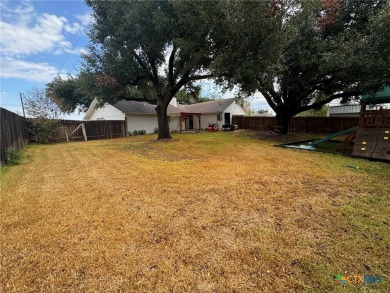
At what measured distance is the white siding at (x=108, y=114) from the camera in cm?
1922

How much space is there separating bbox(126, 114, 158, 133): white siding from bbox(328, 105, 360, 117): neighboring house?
19.2 m

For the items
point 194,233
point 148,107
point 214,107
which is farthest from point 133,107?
point 194,233

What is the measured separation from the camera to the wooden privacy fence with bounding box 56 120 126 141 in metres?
15.5

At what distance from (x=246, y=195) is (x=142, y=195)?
2.00 m

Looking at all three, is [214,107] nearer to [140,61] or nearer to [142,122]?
[142,122]

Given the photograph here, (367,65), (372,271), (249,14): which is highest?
(249,14)

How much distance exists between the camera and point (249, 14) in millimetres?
7758

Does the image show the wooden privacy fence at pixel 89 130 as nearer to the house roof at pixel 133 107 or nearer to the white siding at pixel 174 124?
the house roof at pixel 133 107

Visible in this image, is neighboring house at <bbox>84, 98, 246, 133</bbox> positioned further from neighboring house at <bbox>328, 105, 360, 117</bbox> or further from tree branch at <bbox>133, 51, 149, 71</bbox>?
neighboring house at <bbox>328, 105, 360, 117</bbox>

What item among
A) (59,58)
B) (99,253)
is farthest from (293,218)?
(59,58)

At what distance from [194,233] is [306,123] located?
63.0 ft

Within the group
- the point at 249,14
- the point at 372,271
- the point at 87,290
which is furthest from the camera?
the point at 249,14

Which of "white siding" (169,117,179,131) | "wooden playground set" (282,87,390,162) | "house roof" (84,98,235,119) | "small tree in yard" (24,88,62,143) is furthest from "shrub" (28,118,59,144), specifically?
"wooden playground set" (282,87,390,162)

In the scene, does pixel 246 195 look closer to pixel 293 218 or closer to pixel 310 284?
pixel 293 218
